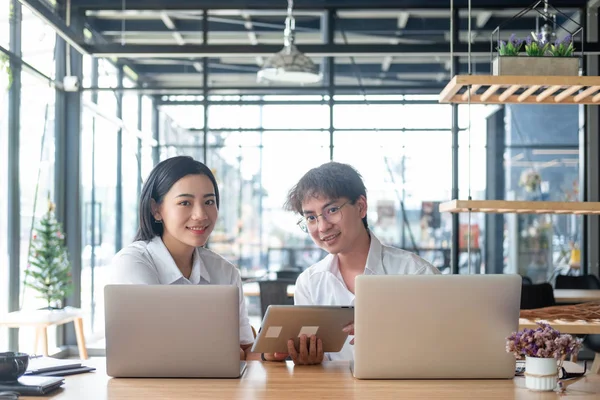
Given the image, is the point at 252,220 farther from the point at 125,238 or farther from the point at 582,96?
the point at 582,96

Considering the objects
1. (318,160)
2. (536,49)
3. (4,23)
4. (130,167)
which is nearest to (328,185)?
(536,49)

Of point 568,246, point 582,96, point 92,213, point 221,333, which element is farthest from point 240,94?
point 221,333

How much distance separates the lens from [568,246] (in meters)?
8.40

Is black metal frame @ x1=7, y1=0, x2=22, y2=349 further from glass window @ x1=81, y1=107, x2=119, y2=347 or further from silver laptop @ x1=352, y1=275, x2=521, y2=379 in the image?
silver laptop @ x1=352, y1=275, x2=521, y2=379

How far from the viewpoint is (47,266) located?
691 cm

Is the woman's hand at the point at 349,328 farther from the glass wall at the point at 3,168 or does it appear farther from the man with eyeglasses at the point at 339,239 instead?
the glass wall at the point at 3,168

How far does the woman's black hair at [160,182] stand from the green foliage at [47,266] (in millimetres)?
4078

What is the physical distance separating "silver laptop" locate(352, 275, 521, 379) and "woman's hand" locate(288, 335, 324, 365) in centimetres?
29

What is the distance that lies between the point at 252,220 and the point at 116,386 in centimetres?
704

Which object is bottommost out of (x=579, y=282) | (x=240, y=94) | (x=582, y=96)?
(x=579, y=282)

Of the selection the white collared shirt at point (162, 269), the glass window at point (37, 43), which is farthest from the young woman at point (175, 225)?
the glass window at point (37, 43)

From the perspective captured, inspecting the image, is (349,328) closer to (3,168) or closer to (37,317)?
(37,317)

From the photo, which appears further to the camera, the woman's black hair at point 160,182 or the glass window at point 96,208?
the glass window at point 96,208

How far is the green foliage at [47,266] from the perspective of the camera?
6.91 m
